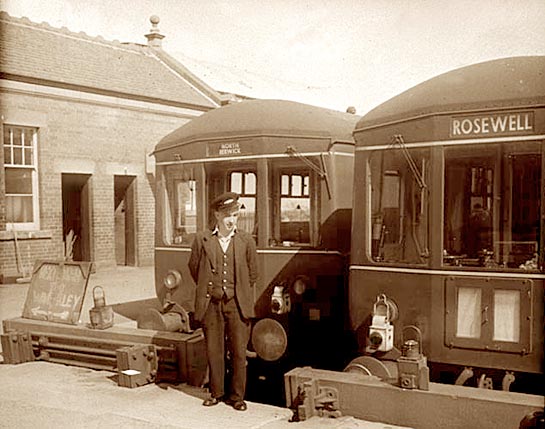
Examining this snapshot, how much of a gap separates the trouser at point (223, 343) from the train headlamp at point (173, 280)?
255 cm

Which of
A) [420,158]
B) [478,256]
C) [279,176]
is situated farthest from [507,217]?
[279,176]

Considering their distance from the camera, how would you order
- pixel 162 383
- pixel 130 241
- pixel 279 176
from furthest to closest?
pixel 130 241 → pixel 279 176 → pixel 162 383

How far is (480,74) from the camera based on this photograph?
210 inches

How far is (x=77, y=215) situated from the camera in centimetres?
1683

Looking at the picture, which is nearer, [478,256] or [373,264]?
[478,256]

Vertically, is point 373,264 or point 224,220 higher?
point 224,220

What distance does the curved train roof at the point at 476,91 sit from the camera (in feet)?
16.3

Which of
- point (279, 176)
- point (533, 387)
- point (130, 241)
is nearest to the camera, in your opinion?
point (533, 387)

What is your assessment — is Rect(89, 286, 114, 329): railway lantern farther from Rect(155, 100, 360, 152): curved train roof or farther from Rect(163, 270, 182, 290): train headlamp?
Rect(155, 100, 360, 152): curved train roof

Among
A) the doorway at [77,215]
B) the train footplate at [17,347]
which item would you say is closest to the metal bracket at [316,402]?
the train footplate at [17,347]

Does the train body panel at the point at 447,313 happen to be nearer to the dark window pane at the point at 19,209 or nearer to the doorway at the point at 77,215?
the dark window pane at the point at 19,209

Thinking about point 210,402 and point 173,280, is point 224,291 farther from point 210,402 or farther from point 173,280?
point 173,280

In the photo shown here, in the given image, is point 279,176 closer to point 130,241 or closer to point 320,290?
point 320,290

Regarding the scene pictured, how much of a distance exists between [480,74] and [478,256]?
1.46m
